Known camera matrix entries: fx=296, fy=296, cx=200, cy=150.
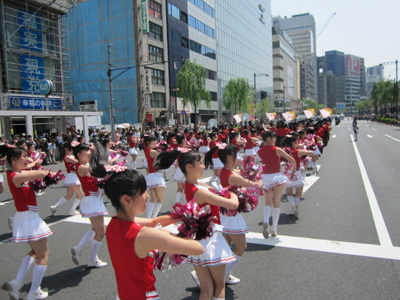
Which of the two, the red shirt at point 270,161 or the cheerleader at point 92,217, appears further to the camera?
the red shirt at point 270,161

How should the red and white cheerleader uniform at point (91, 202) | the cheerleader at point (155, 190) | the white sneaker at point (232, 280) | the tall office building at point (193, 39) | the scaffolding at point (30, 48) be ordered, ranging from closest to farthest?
the white sneaker at point (232, 280) → the red and white cheerleader uniform at point (91, 202) → the cheerleader at point (155, 190) → the scaffolding at point (30, 48) → the tall office building at point (193, 39)

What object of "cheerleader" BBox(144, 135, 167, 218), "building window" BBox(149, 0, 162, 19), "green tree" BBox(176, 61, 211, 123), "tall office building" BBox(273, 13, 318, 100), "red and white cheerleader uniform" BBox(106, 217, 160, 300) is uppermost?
"tall office building" BBox(273, 13, 318, 100)

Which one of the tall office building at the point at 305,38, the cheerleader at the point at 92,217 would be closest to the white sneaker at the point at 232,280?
the cheerleader at the point at 92,217

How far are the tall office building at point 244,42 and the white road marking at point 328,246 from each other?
5077 cm

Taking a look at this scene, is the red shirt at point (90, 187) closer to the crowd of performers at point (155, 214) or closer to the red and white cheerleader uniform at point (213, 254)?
the crowd of performers at point (155, 214)

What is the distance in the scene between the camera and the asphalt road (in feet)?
12.4

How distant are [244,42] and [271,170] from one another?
6600 centimetres

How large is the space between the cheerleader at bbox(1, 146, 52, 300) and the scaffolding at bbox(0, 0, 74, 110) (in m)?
23.2

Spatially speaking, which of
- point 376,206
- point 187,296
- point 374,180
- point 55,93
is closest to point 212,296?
point 187,296

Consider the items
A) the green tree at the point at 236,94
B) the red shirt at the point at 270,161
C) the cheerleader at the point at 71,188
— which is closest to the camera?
the red shirt at the point at 270,161

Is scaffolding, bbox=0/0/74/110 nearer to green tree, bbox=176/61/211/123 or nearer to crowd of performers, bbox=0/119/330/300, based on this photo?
green tree, bbox=176/61/211/123

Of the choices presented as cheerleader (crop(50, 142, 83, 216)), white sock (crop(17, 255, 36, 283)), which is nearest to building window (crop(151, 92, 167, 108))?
cheerleader (crop(50, 142, 83, 216))

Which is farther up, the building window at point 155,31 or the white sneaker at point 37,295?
the building window at point 155,31

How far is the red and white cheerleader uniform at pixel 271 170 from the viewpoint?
5.43 m
